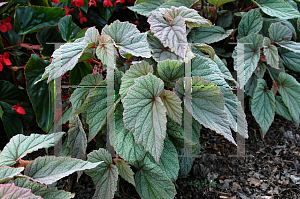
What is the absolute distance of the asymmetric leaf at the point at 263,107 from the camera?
4.50ft

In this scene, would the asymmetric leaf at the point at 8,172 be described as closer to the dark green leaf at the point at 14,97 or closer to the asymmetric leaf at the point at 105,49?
the asymmetric leaf at the point at 105,49

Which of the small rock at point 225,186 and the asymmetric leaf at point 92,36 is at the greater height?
the asymmetric leaf at point 92,36

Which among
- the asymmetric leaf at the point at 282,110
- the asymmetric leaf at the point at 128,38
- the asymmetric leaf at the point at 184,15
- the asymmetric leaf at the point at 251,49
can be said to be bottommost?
the asymmetric leaf at the point at 282,110

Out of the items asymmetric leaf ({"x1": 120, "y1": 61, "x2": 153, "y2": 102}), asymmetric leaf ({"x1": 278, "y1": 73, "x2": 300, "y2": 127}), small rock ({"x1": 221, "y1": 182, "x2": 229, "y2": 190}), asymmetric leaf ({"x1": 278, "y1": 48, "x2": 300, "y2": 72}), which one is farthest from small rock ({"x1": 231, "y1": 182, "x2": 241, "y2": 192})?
asymmetric leaf ({"x1": 278, "y1": 48, "x2": 300, "y2": 72})

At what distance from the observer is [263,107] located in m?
1.40

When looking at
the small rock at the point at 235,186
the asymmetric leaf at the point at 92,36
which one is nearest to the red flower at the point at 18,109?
the asymmetric leaf at the point at 92,36

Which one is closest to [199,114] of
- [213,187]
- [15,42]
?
[213,187]

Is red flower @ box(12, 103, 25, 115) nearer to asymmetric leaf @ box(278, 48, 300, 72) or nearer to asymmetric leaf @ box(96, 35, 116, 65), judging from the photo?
asymmetric leaf @ box(96, 35, 116, 65)

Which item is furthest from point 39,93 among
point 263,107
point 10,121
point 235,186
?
point 263,107

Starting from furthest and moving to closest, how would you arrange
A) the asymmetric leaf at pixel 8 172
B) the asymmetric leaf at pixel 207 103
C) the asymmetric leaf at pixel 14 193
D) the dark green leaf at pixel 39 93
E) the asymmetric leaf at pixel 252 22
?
1. the asymmetric leaf at pixel 252 22
2. the dark green leaf at pixel 39 93
3. the asymmetric leaf at pixel 207 103
4. the asymmetric leaf at pixel 8 172
5. the asymmetric leaf at pixel 14 193

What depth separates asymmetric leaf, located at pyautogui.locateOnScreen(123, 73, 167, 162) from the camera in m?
0.85

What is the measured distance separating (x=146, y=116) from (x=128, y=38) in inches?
13.9

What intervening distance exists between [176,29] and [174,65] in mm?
159


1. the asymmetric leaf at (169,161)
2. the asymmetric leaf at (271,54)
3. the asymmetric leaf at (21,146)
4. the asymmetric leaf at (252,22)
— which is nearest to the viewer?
the asymmetric leaf at (21,146)
